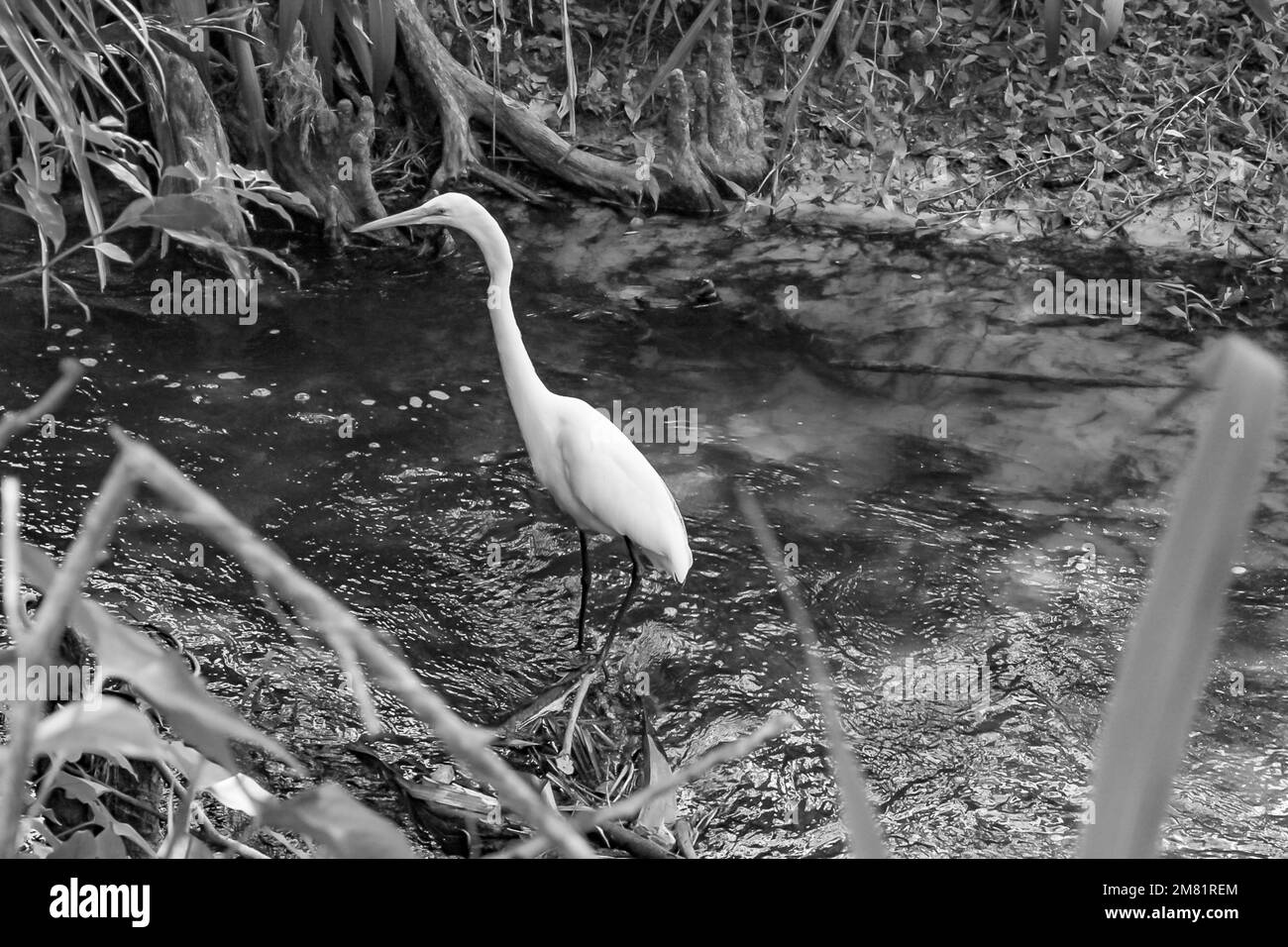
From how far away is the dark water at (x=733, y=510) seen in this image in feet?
8.88

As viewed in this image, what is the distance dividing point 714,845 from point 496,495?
151 centimetres

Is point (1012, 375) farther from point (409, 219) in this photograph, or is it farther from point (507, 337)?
point (409, 219)

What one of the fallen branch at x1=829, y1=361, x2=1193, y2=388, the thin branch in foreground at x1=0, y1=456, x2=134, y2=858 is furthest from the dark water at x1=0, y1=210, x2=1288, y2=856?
the thin branch in foreground at x1=0, y1=456, x2=134, y2=858

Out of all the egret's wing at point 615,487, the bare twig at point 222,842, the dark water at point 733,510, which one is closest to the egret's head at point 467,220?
the egret's wing at point 615,487

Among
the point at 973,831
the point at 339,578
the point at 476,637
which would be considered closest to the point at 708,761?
the point at 973,831

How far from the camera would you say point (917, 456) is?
3932 millimetres

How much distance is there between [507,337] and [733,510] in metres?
1.08

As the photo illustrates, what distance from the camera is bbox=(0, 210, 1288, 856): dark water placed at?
2707 millimetres

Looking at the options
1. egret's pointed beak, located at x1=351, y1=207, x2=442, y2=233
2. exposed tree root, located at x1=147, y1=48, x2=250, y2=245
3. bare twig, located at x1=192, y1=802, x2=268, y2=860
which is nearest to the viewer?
bare twig, located at x1=192, y1=802, x2=268, y2=860

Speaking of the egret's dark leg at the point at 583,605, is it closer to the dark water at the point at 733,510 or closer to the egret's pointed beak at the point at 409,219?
the dark water at the point at 733,510

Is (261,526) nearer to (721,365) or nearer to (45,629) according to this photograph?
(721,365)

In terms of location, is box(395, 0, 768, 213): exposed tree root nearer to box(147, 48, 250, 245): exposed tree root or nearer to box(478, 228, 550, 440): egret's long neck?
box(147, 48, 250, 245): exposed tree root

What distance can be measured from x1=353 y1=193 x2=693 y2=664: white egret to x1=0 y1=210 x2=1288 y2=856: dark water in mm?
369

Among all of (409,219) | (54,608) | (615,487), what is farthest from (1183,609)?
(409,219)
